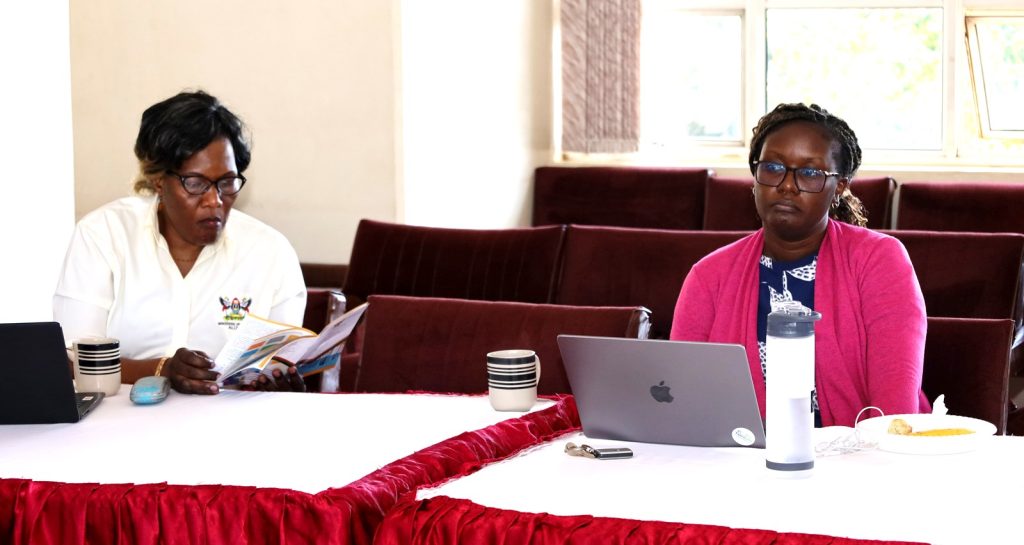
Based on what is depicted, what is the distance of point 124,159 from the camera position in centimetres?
549

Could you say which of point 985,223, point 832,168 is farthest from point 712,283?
point 985,223

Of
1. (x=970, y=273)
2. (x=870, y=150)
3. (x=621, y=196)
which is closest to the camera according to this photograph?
(x=970, y=273)

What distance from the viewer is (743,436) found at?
199 cm

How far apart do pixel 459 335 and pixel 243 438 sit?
847 millimetres

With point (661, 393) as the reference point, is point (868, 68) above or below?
above

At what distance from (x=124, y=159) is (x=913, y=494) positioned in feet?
14.4

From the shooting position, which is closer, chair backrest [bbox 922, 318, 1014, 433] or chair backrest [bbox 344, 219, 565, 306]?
chair backrest [bbox 922, 318, 1014, 433]

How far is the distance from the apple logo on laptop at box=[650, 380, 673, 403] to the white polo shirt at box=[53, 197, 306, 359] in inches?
50.6

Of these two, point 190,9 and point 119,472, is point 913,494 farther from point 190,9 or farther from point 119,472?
point 190,9

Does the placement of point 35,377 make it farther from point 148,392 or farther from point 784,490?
point 784,490

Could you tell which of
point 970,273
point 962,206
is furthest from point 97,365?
point 962,206

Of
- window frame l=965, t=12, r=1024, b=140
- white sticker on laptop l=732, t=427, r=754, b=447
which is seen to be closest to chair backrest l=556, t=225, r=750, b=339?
white sticker on laptop l=732, t=427, r=754, b=447

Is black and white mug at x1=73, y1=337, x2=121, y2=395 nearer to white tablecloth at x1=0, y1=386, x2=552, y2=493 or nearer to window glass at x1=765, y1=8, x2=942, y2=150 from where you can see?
white tablecloth at x1=0, y1=386, x2=552, y2=493

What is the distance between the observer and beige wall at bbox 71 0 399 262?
207 inches
